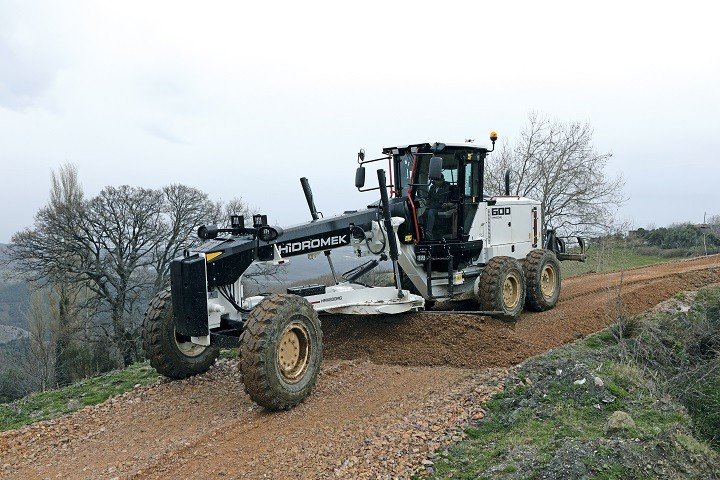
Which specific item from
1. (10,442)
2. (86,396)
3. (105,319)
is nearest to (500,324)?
(86,396)

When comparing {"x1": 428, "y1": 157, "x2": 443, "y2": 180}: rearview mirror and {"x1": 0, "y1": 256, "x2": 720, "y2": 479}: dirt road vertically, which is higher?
{"x1": 428, "y1": 157, "x2": 443, "y2": 180}: rearview mirror

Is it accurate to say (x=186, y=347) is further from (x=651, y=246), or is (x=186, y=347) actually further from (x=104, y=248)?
(x=651, y=246)

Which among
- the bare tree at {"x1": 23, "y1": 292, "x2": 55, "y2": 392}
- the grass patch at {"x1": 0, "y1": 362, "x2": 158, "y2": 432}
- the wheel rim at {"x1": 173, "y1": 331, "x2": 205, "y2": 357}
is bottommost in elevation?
the bare tree at {"x1": 23, "y1": 292, "x2": 55, "y2": 392}

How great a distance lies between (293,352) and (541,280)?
21.1ft

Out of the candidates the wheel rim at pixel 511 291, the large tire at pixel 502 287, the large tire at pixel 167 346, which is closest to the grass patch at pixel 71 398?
the large tire at pixel 167 346

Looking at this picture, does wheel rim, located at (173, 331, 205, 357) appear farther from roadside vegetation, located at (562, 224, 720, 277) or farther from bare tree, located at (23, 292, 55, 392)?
bare tree, located at (23, 292, 55, 392)

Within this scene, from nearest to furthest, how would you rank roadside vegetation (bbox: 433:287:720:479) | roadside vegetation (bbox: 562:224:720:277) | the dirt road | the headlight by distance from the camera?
1. roadside vegetation (bbox: 433:287:720:479)
2. the dirt road
3. the headlight
4. roadside vegetation (bbox: 562:224:720:277)

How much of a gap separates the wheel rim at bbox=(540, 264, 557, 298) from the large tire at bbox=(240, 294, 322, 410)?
626cm

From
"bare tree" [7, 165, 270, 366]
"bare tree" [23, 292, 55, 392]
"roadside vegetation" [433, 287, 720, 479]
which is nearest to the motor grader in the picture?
"roadside vegetation" [433, 287, 720, 479]

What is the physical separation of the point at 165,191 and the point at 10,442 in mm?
22070

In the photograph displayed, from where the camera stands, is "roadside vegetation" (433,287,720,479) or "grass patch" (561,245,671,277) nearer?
"roadside vegetation" (433,287,720,479)

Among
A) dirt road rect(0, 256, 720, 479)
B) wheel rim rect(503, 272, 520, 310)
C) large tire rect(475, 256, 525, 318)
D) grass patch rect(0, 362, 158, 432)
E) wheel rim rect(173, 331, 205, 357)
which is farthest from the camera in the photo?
wheel rim rect(503, 272, 520, 310)

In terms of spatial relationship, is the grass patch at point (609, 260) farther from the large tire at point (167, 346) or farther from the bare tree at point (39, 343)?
the bare tree at point (39, 343)

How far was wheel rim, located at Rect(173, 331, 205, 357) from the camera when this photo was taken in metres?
7.14
